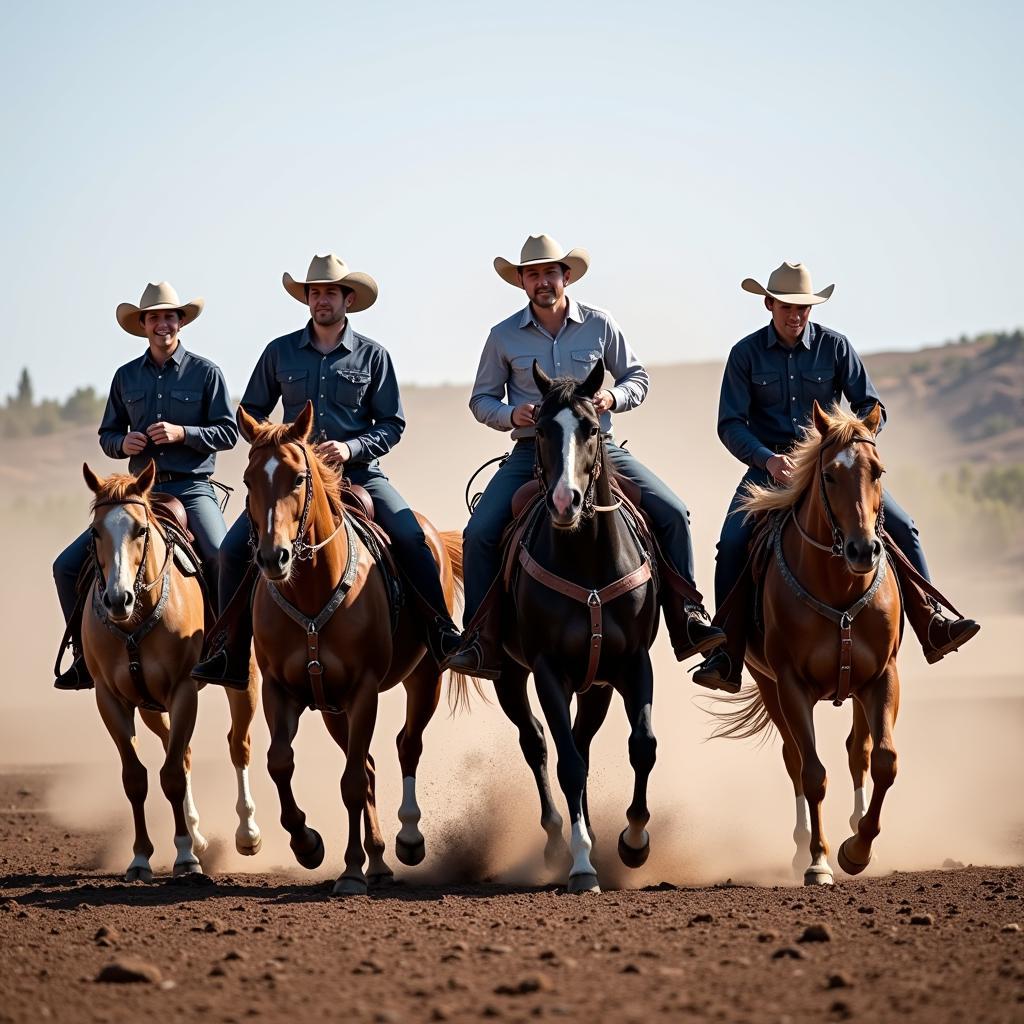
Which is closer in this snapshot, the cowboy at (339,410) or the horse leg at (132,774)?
the cowboy at (339,410)

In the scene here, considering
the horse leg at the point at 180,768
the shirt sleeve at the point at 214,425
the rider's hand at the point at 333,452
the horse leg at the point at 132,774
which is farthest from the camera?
the shirt sleeve at the point at 214,425

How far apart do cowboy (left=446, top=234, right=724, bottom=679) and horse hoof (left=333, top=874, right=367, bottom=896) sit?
141 centimetres

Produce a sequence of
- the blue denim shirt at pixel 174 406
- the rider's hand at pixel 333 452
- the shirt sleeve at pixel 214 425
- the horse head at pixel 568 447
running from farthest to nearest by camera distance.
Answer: the blue denim shirt at pixel 174 406, the shirt sleeve at pixel 214 425, the rider's hand at pixel 333 452, the horse head at pixel 568 447

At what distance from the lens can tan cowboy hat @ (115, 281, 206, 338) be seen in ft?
39.1

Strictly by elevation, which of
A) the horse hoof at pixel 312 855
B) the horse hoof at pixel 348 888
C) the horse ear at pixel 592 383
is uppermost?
the horse ear at pixel 592 383

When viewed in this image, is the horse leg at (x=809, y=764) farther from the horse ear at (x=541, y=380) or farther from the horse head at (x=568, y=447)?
the horse ear at (x=541, y=380)

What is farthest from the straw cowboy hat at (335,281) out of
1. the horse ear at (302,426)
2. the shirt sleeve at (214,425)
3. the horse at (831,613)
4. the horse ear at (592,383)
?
the horse at (831,613)

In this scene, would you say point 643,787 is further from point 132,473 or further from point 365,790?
point 132,473

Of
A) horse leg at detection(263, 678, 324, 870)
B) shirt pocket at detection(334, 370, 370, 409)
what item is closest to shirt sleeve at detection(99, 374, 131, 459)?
shirt pocket at detection(334, 370, 370, 409)

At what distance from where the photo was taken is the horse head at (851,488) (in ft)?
29.5

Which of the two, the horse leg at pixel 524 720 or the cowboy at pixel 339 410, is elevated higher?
the cowboy at pixel 339 410

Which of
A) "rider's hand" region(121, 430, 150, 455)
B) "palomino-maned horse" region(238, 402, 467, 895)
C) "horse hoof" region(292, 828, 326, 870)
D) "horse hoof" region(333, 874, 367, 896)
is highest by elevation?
"rider's hand" region(121, 430, 150, 455)

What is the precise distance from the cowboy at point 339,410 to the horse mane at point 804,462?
2.12 metres

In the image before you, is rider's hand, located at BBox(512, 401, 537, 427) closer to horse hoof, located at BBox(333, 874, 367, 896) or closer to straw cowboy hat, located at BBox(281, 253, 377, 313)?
straw cowboy hat, located at BBox(281, 253, 377, 313)
